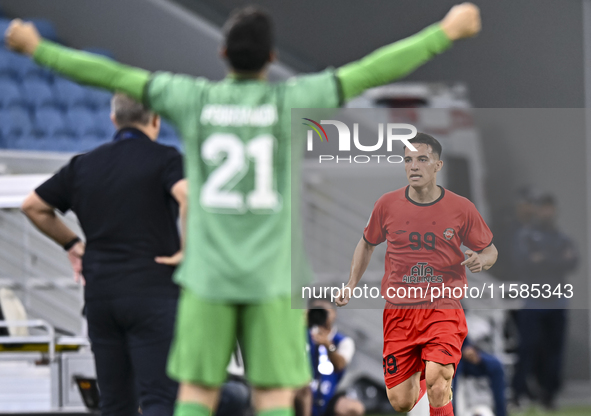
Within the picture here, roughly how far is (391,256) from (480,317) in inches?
124

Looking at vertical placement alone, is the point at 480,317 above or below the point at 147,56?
below

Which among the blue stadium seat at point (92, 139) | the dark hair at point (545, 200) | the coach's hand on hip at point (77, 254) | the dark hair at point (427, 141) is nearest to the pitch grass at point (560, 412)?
the dark hair at point (545, 200)

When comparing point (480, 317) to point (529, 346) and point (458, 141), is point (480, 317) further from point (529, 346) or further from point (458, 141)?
point (458, 141)

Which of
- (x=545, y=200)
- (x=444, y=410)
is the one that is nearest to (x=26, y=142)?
(x=545, y=200)

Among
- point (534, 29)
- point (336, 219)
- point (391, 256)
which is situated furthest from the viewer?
point (534, 29)

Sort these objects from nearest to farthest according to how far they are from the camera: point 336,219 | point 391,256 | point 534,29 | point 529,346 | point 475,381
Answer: point 391,256 → point 336,219 → point 475,381 → point 529,346 → point 534,29

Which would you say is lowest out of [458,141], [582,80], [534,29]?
[458,141]

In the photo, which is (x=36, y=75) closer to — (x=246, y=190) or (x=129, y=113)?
(x=129, y=113)

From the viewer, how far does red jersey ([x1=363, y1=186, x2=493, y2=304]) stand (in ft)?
11.7

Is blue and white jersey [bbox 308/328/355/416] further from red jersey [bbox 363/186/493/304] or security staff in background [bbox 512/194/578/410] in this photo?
security staff in background [bbox 512/194/578/410]

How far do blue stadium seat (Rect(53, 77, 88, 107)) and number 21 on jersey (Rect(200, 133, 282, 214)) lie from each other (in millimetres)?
7552

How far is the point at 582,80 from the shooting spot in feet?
33.0

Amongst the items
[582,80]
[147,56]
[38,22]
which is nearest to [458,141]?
[582,80]

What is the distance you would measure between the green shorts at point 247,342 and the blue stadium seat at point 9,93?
755 centimetres
